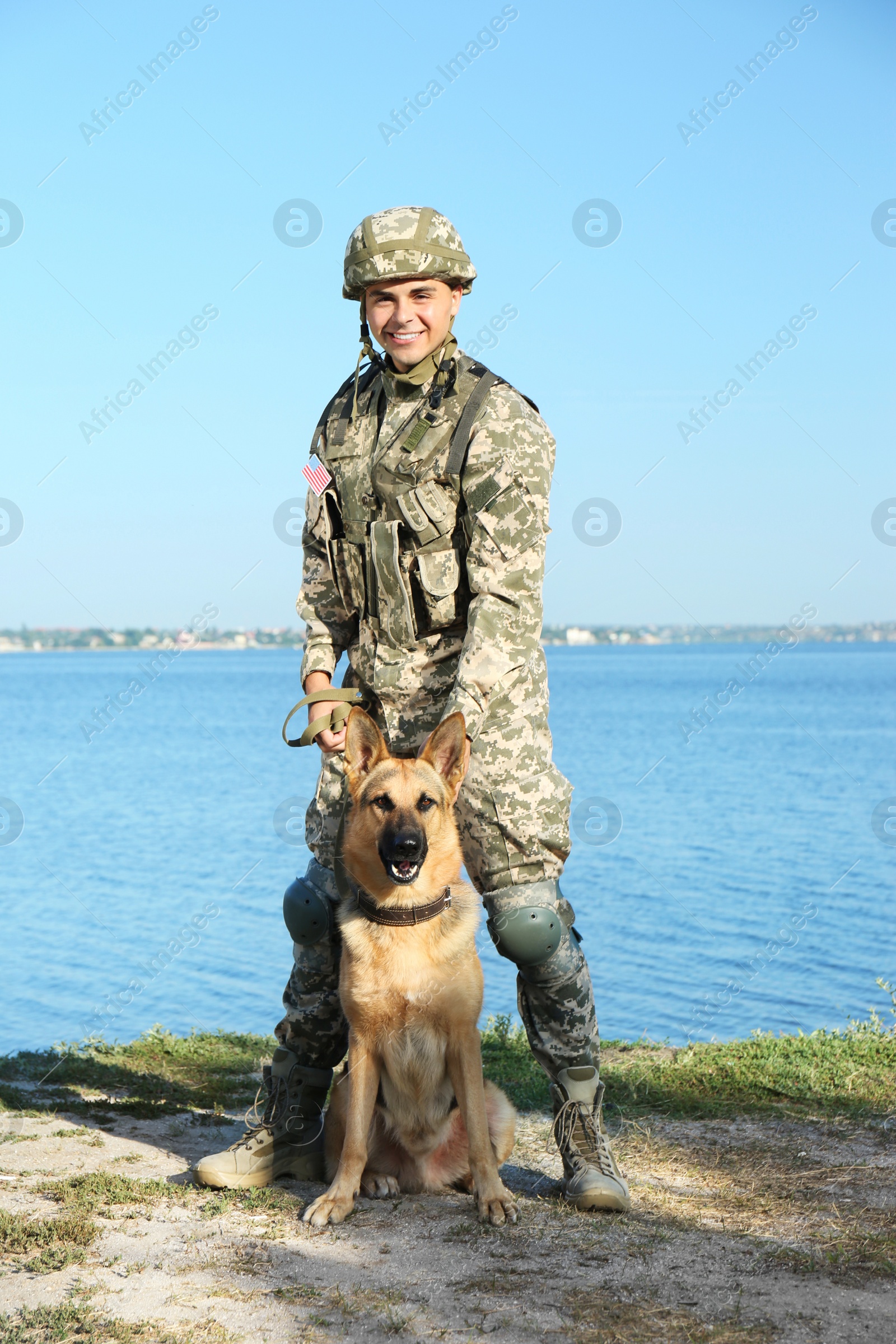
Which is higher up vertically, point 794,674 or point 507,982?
point 794,674

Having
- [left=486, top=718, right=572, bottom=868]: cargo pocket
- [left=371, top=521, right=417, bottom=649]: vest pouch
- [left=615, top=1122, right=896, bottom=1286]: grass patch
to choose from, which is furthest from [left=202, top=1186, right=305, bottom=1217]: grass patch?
[left=371, top=521, right=417, bottom=649]: vest pouch

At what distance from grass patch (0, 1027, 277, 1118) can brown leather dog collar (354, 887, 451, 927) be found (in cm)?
210

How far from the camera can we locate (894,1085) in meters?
5.42

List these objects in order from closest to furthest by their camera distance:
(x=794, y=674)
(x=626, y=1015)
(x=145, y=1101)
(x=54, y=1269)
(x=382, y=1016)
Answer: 1. (x=54, y=1269)
2. (x=382, y=1016)
3. (x=145, y=1101)
4. (x=626, y=1015)
5. (x=794, y=674)

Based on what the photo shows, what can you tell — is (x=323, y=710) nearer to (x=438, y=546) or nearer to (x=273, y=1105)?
(x=438, y=546)

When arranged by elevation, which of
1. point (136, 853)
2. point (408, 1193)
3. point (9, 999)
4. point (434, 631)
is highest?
point (434, 631)

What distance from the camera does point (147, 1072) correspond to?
6109 mm

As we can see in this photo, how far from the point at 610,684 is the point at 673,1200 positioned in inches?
4024

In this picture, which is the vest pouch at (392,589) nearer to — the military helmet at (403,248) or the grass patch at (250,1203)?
the military helmet at (403,248)

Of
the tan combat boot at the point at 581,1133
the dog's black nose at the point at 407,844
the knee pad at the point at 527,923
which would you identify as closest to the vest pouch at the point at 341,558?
the dog's black nose at the point at 407,844

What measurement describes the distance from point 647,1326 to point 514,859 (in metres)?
1.55

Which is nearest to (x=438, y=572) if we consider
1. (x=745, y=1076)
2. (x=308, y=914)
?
(x=308, y=914)

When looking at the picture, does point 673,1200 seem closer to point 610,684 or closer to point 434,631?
point 434,631

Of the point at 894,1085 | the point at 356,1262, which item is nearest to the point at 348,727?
the point at 356,1262
